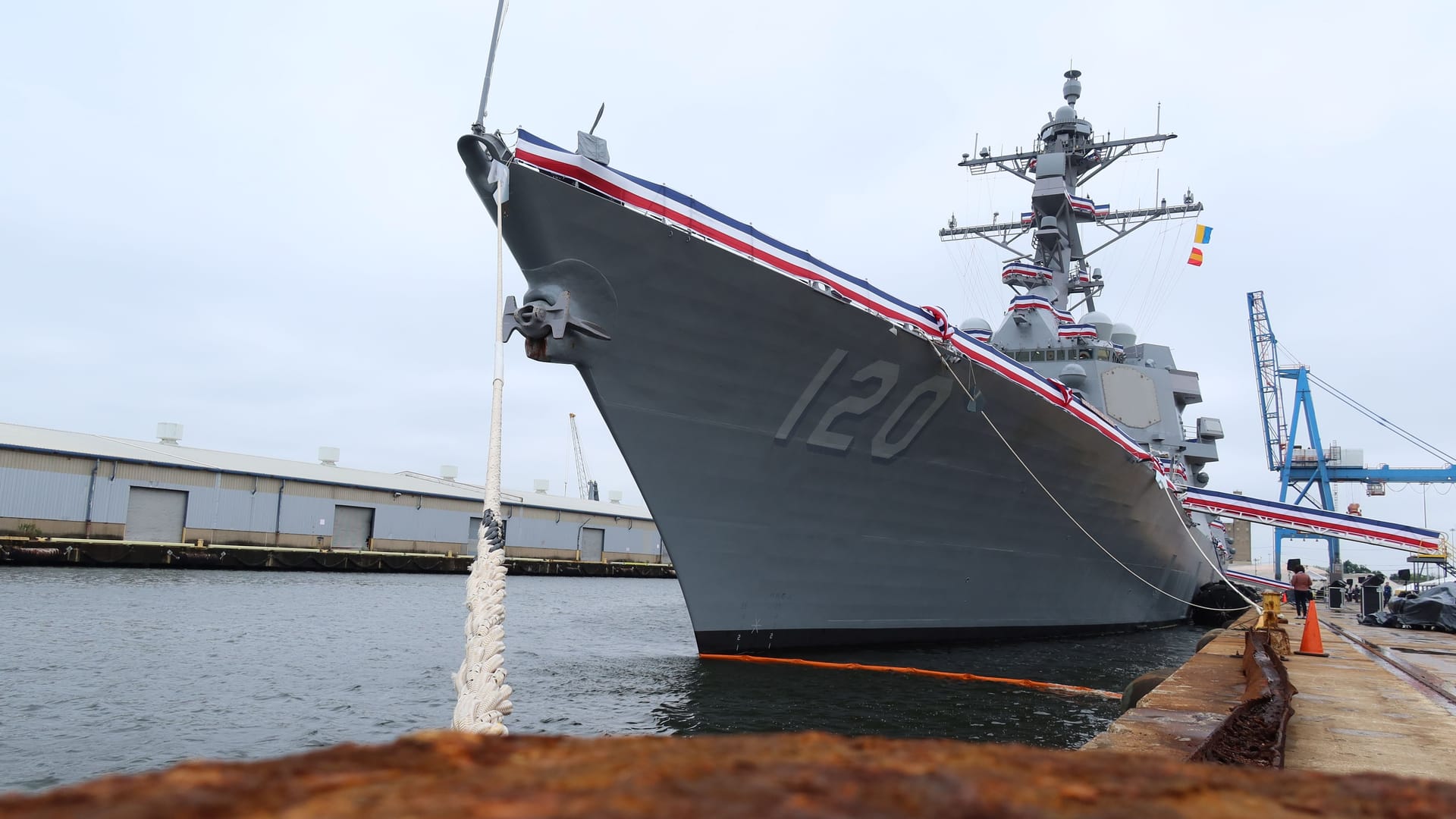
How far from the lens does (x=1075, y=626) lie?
48.8 feet

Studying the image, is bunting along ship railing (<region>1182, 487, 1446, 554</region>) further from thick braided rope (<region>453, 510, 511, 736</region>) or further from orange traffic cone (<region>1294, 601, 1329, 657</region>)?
thick braided rope (<region>453, 510, 511, 736</region>)

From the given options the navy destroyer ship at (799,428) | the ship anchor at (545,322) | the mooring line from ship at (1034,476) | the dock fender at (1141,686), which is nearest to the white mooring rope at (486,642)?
the navy destroyer ship at (799,428)

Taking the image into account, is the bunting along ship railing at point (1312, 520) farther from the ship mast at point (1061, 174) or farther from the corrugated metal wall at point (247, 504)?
the corrugated metal wall at point (247, 504)

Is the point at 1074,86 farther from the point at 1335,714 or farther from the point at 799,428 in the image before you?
the point at 1335,714

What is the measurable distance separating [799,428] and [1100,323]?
13.6 m

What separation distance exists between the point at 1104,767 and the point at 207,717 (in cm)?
840

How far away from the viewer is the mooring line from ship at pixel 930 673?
9609 mm

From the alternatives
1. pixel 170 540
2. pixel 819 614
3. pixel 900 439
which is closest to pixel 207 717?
pixel 819 614

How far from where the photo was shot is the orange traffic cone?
341 inches

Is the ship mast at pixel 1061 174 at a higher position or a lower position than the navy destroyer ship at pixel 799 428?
higher

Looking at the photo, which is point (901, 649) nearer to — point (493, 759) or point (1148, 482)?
point (1148, 482)

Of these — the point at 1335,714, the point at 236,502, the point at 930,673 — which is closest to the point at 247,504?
the point at 236,502

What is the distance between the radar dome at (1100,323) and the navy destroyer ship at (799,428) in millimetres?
7259

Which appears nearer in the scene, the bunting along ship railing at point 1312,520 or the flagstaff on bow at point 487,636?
the flagstaff on bow at point 487,636
